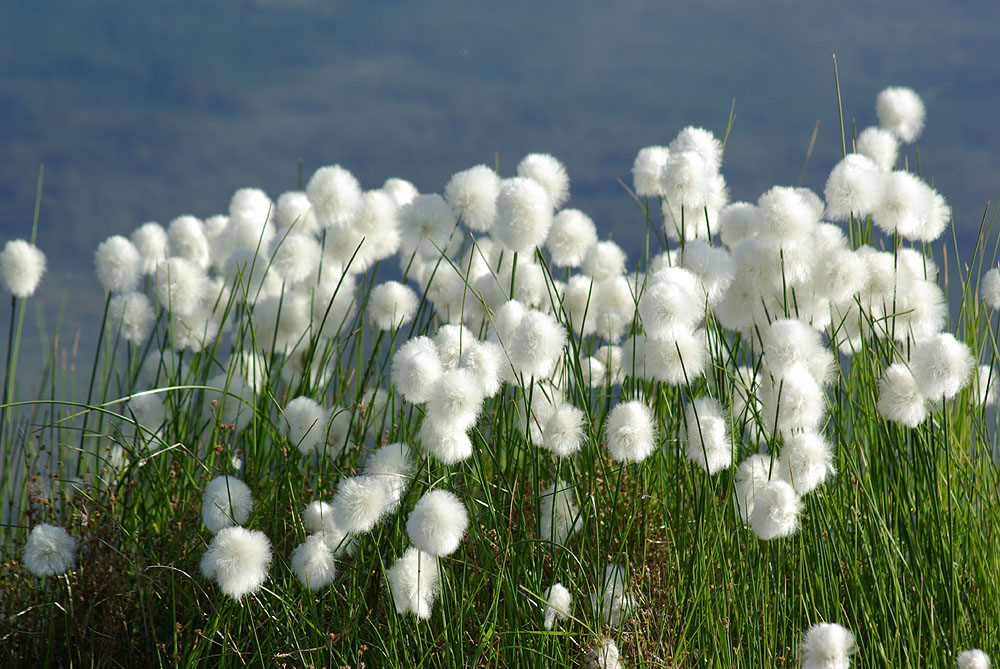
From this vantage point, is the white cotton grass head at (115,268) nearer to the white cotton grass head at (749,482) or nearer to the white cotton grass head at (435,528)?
the white cotton grass head at (435,528)

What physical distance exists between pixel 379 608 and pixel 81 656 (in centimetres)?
90

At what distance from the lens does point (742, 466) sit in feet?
6.29

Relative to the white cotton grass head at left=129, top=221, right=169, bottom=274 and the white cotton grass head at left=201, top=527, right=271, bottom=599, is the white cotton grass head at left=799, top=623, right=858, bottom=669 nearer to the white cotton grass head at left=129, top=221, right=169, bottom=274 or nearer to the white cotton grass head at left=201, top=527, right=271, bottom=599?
the white cotton grass head at left=201, top=527, right=271, bottom=599

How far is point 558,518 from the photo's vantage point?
2.02m

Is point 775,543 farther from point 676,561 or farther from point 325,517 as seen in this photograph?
point 325,517

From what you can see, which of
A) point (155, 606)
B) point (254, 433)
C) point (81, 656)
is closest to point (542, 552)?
point (254, 433)

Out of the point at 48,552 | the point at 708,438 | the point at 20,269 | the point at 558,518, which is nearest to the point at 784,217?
the point at 708,438

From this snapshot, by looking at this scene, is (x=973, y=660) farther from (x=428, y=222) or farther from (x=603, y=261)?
(x=428, y=222)

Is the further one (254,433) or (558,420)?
(254,433)

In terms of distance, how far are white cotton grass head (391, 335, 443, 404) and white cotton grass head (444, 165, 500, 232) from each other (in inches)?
21.4

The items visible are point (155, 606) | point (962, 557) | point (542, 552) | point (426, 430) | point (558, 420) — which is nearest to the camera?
point (426, 430)

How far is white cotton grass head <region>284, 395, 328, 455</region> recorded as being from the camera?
2.19 meters

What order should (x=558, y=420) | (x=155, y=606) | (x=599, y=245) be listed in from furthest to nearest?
(x=599, y=245), (x=155, y=606), (x=558, y=420)

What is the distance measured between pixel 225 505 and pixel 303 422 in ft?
0.88
